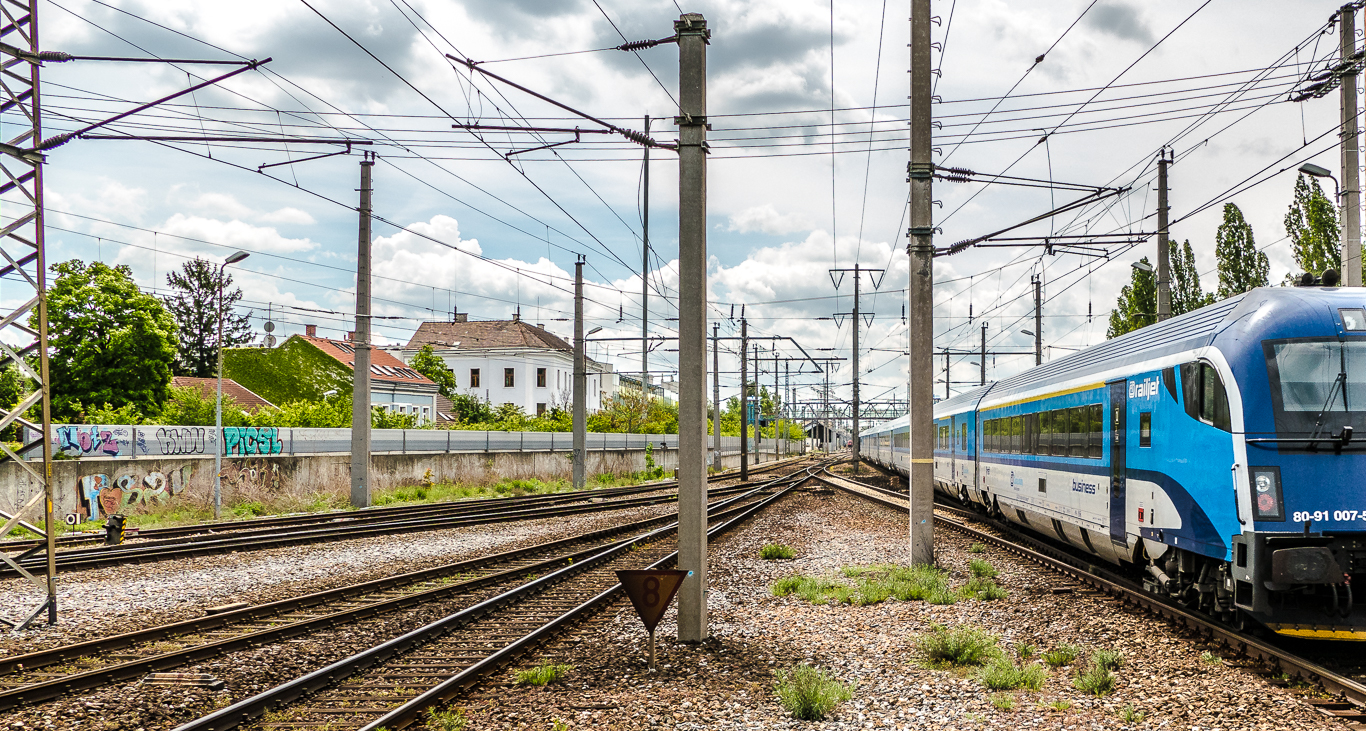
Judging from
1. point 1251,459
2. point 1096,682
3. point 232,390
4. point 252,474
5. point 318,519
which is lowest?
point 318,519

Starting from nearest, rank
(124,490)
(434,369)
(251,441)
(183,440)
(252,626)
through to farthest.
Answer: (252,626)
(124,490)
(183,440)
(251,441)
(434,369)

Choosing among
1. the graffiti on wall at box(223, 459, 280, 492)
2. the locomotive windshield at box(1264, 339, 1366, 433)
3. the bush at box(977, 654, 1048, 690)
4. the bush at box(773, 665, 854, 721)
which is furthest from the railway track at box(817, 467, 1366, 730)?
the graffiti on wall at box(223, 459, 280, 492)

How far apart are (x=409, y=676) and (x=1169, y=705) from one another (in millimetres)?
6534

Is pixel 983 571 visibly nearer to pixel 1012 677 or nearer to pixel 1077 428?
pixel 1077 428

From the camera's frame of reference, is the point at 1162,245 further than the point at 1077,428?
Yes

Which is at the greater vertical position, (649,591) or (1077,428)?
(1077,428)

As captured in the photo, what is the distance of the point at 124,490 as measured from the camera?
24.8 metres

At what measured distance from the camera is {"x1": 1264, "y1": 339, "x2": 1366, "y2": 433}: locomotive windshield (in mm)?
8617

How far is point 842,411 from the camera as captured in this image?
9269 centimetres

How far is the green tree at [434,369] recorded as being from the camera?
85125 millimetres

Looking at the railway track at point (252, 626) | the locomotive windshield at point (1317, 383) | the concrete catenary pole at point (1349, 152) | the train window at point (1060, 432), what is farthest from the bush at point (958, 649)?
the concrete catenary pole at point (1349, 152)

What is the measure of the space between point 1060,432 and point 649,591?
8.89 m

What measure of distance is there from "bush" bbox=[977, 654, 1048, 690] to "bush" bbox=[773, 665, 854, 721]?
122 centimetres

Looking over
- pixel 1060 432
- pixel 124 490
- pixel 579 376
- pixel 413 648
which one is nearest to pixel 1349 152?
pixel 1060 432
